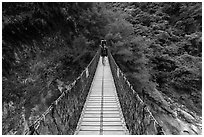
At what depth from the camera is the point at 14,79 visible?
6.61 meters

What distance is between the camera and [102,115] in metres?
3.42

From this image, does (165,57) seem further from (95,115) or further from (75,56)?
(95,115)

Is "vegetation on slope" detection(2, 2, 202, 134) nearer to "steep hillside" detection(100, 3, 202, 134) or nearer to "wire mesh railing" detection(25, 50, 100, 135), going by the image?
"steep hillside" detection(100, 3, 202, 134)

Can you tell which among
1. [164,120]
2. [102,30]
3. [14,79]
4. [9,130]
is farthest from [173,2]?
[9,130]

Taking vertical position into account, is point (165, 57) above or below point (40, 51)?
below

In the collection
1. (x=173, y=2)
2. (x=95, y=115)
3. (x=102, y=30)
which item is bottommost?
(x=95, y=115)

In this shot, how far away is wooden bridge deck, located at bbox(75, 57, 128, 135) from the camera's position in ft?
9.48

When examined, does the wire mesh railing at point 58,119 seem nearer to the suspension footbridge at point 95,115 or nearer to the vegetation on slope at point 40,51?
the suspension footbridge at point 95,115

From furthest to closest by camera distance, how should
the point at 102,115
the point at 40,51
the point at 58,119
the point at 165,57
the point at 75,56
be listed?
the point at 165,57, the point at 75,56, the point at 40,51, the point at 102,115, the point at 58,119

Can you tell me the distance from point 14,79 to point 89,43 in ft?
10.0

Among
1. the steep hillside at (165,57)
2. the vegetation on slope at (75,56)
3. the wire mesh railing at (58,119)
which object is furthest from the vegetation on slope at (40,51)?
the wire mesh railing at (58,119)

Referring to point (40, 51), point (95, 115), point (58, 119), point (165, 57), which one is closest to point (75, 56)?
point (40, 51)

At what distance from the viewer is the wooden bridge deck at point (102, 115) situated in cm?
289

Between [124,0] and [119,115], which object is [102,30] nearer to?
[119,115]
